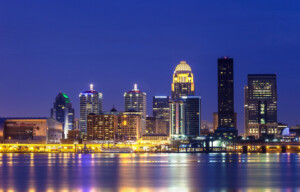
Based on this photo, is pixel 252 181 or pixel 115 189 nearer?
pixel 115 189

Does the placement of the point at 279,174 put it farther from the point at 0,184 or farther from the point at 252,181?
the point at 0,184

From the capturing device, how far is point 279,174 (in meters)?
127

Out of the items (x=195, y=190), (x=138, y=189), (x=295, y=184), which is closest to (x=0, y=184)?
(x=138, y=189)

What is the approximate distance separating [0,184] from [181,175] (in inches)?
1478

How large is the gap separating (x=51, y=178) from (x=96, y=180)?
10.1 meters

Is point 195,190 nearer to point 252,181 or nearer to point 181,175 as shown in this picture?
point 252,181

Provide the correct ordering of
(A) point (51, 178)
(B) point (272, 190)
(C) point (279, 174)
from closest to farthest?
(B) point (272, 190) < (A) point (51, 178) < (C) point (279, 174)

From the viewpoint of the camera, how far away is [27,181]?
4232 inches

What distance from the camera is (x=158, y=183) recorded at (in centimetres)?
10350

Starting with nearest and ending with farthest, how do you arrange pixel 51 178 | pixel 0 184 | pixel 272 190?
pixel 272 190
pixel 0 184
pixel 51 178

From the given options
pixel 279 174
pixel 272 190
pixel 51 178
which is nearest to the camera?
pixel 272 190

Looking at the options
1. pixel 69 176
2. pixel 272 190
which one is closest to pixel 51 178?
pixel 69 176

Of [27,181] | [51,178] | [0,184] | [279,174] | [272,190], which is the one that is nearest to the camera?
[272,190]

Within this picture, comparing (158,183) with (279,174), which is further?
(279,174)
